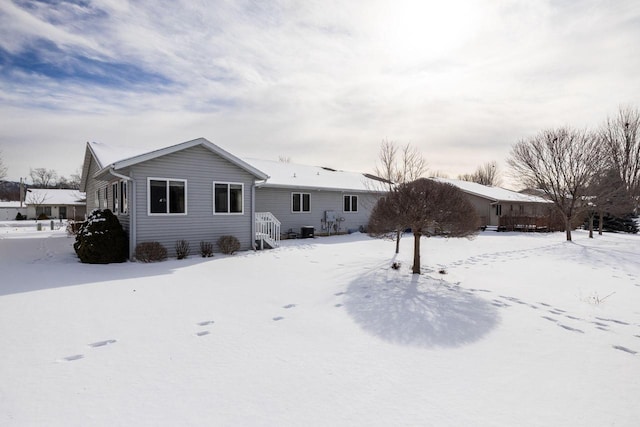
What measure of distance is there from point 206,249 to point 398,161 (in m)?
9.72

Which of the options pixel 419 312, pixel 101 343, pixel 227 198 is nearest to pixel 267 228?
pixel 227 198

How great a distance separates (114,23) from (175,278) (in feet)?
22.8

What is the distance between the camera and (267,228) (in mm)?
14172

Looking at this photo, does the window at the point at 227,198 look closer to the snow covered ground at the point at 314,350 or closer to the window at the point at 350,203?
the snow covered ground at the point at 314,350

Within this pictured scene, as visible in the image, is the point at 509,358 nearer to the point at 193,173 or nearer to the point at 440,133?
the point at 193,173

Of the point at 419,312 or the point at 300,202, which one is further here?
the point at 300,202

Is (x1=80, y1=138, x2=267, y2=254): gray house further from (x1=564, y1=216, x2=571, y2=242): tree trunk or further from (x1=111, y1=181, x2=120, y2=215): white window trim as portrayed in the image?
(x1=564, y1=216, x2=571, y2=242): tree trunk

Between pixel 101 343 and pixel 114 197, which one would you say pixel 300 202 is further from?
pixel 101 343

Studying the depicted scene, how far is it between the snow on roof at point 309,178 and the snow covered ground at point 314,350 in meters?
10.0

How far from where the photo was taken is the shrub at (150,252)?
32.6ft

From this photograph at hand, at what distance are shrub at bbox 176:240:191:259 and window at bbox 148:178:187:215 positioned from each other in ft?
3.33

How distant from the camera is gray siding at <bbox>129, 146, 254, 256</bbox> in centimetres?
1037

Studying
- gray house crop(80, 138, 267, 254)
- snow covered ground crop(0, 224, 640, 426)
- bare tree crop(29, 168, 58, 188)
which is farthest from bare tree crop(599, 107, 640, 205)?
bare tree crop(29, 168, 58, 188)

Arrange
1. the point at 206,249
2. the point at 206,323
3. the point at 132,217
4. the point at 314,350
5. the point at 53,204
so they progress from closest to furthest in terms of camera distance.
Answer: the point at 314,350 < the point at 206,323 < the point at 132,217 < the point at 206,249 < the point at 53,204
